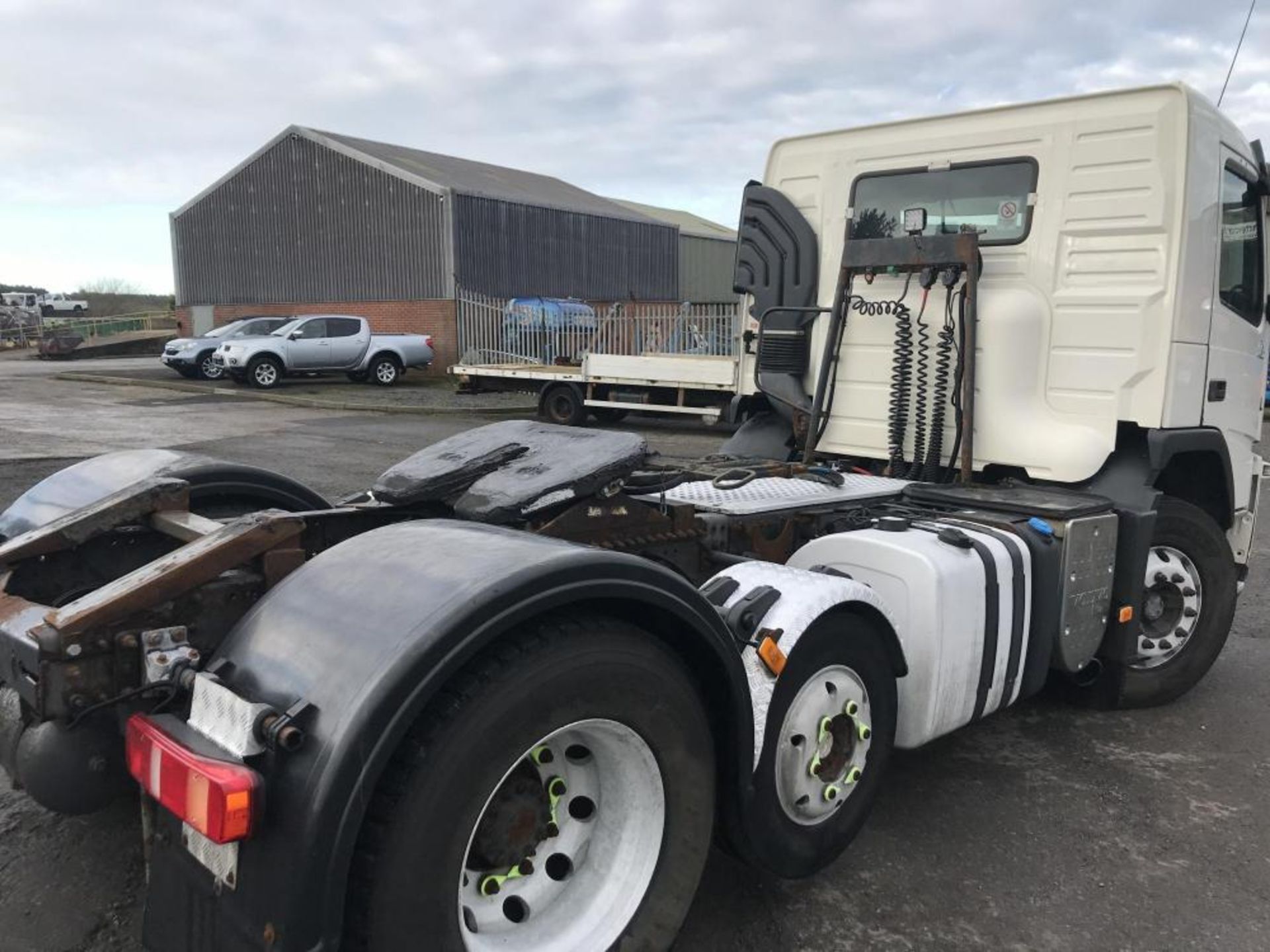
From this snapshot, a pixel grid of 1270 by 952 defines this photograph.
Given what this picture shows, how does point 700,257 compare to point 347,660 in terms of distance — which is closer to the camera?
point 347,660

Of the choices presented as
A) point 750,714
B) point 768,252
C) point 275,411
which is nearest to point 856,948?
point 750,714

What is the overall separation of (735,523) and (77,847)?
2427mm

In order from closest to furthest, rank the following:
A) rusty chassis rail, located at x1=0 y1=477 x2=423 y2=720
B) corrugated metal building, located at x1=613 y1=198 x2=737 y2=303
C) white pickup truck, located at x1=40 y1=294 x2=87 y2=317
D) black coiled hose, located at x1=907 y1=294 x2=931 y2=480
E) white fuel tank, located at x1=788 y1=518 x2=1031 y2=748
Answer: rusty chassis rail, located at x1=0 y1=477 x2=423 y2=720, white fuel tank, located at x1=788 y1=518 x2=1031 y2=748, black coiled hose, located at x1=907 y1=294 x2=931 y2=480, corrugated metal building, located at x1=613 y1=198 x2=737 y2=303, white pickup truck, located at x1=40 y1=294 x2=87 y2=317

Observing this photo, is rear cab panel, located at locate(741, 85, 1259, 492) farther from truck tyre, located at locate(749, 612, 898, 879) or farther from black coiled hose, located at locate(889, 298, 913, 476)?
truck tyre, located at locate(749, 612, 898, 879)

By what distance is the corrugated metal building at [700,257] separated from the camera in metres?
38.4

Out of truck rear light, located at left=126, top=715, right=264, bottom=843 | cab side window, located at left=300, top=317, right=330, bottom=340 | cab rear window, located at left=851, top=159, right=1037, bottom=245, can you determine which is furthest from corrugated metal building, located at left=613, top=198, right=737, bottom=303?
truck rear light, located at left=126, top=715, right=264, bottom=843

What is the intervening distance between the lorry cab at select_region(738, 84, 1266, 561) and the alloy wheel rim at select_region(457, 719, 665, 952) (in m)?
2.92

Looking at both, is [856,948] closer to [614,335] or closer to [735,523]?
[735,523]

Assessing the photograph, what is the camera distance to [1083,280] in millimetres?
4340

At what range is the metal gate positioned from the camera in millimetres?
19031

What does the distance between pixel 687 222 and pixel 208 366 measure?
77.1ft

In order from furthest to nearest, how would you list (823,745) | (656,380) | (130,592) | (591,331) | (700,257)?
(700,257) < (591,331) < (656,380) < (823,745) < (130,592)

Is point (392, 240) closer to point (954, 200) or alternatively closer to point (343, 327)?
point (343, 327)

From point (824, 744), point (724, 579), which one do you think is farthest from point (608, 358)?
point (824, 744)
